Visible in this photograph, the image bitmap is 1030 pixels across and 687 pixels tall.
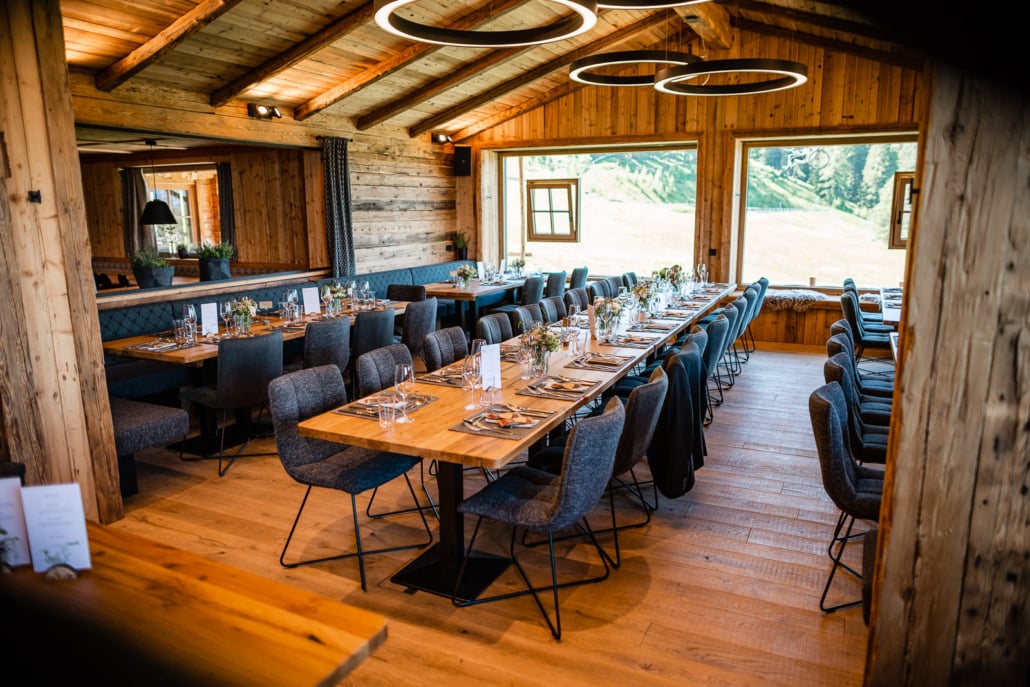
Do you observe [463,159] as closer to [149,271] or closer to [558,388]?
[149,271]

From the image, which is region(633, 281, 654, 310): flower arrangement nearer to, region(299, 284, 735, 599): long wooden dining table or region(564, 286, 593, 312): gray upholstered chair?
region(564, 286, 593, 312): gray upholstered chair

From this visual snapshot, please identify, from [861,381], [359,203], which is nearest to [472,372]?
[861,381]

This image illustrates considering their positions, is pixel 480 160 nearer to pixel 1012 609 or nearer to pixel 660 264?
pixel 660 264

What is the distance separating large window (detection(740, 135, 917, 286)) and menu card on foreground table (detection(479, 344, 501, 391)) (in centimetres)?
695

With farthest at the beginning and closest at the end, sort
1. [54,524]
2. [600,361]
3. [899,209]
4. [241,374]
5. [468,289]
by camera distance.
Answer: [899,209] < [468,289] < [241,374] < [600,361] < [54,524]

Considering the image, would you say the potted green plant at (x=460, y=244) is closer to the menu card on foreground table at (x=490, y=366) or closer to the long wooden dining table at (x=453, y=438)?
the long wooden dining table at (x=453, y=438)

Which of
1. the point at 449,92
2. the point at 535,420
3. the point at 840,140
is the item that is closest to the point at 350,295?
the point at 449,92

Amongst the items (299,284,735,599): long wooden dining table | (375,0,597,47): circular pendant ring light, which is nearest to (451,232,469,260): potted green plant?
(375,0,597,47): circular pendant ring light

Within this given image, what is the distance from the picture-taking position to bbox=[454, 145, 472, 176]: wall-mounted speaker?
10.8 m

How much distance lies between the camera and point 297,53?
6641mm

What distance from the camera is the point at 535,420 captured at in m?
3.28

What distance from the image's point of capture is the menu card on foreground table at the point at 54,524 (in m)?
1.75

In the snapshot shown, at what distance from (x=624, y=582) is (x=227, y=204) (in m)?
8.70

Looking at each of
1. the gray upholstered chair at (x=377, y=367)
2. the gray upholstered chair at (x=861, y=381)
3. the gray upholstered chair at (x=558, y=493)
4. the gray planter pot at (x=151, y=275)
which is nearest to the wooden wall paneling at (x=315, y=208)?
the gray planter pot at (x=151, y=275)
